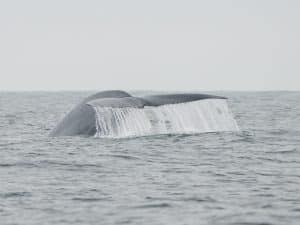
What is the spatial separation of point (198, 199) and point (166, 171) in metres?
2.52

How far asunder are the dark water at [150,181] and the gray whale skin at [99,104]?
1.05ft

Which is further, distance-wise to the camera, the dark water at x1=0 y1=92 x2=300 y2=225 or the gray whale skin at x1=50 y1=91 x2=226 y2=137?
the gray whale skin at x1=50 y1=91 x2=226 y2=137

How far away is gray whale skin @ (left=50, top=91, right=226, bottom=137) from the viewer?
14.0 m

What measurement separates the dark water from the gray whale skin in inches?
12.6

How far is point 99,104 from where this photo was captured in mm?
13508

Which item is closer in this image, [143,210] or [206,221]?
[206,221]

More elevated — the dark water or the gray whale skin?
the gray whale skin

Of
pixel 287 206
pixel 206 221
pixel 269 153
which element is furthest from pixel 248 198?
pixel 269 153

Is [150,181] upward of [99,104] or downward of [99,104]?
downward

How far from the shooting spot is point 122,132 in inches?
677

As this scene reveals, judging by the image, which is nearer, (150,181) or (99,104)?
(150,181)

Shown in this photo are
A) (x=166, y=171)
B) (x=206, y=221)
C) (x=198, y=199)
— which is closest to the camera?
(x=206, y=221)

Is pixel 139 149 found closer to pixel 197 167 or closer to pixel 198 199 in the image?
pixel 197 167

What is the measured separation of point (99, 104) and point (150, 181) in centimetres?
272
